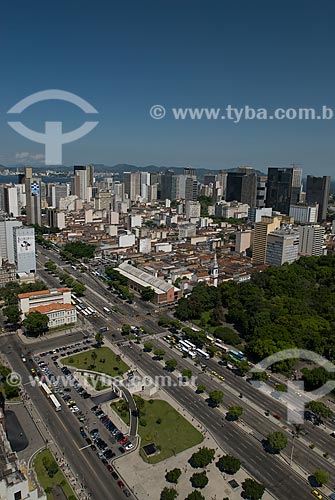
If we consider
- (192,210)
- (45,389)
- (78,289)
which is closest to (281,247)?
(78,289)

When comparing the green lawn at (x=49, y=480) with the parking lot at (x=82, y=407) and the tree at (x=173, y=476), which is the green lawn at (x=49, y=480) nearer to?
the parking lot at (x=82, y=407)

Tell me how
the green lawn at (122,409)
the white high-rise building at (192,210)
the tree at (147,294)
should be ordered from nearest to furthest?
1. the green lawn at (122,409)
2. the tree at (147,294)
3. the white high-rise building at (192,210)

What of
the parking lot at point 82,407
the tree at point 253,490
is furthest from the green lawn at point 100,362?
the tree at point 253,490

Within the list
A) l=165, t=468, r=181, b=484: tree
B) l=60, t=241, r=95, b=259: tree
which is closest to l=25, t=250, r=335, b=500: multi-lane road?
l=165, t=468, r=181, b=484: tree

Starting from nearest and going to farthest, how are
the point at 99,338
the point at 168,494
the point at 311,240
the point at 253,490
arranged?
the point at 168,494 < the point at 253,490 < the point at 99,338 < the point at 311,240

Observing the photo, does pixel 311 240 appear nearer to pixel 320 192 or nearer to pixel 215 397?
pixel 320 192

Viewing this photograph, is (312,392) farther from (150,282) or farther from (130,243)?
(130,243)
